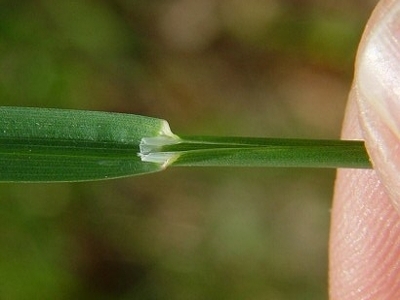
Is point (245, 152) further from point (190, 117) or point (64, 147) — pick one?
point (190, 117)

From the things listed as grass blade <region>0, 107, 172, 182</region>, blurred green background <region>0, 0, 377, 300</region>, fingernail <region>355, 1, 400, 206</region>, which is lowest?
grass blade <region>0, 107, 172, 182</region>

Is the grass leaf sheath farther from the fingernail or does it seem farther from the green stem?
the fingernail

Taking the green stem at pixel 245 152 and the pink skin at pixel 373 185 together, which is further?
the pink skin at pixel 373 185

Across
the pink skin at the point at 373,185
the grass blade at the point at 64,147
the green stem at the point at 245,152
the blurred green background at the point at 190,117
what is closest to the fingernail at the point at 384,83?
the pink skin at the point at 373,185

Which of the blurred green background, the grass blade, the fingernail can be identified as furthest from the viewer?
the blurred green background

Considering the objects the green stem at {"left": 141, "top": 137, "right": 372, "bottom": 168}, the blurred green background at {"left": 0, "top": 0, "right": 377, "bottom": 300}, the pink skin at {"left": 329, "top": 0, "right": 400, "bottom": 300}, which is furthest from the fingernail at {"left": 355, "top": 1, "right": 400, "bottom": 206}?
the blurred green background at {"left": 0, "top": 0, "right": 377, "bottom": 300}

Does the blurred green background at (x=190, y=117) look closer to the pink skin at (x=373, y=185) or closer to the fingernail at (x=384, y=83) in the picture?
the pink skin at (x=373, y=185)
